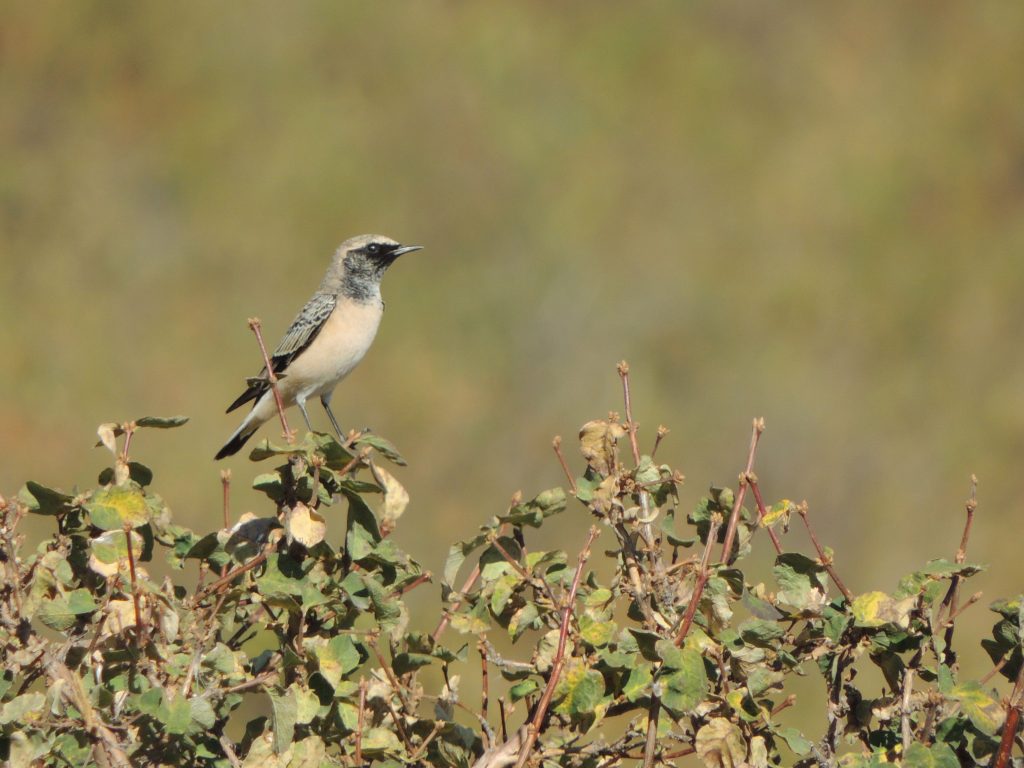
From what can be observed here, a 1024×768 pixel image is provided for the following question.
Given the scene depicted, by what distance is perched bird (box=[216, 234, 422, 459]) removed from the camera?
20.9ft

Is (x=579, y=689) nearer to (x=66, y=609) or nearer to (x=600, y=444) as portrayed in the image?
(x=600, y=444)

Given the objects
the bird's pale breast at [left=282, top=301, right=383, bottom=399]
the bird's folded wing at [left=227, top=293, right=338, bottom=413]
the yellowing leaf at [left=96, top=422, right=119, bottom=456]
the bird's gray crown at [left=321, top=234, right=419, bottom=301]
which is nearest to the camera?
the yellowing leaf at [left=96, top=422, right=119, bottom=456]

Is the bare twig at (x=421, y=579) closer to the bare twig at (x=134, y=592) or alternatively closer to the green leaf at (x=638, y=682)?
the green leaf at (x=638, y=682)

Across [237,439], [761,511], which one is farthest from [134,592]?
[237,439]

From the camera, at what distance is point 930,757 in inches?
90.7


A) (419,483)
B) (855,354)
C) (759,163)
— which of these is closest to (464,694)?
(419,483)

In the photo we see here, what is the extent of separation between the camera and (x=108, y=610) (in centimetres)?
248

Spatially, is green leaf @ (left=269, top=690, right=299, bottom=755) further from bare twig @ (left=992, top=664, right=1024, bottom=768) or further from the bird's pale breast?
the bird's pale breast

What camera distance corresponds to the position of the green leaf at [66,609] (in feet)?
8.13

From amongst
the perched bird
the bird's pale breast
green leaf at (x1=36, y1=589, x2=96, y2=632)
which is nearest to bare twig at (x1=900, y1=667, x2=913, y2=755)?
green leaf at (x1=36, y1=589, x2=96, y2=632)

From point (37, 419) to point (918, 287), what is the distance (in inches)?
407

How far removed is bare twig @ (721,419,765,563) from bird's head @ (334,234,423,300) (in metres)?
4.27

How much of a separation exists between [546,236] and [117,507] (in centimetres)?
1325

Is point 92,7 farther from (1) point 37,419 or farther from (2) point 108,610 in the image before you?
(2) point 108,610
